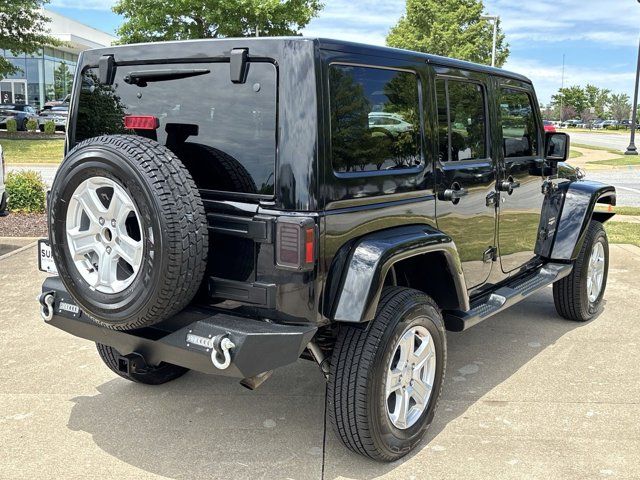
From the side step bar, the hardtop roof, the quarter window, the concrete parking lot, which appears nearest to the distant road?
the side step bar

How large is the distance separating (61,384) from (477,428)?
8.16ft

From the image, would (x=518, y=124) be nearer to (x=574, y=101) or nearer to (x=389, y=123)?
(x=389, y=123)

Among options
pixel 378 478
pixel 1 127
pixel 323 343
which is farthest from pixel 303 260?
pixel 1 127

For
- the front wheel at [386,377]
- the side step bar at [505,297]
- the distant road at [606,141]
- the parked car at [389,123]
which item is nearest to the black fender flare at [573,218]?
the side step bar at [505,297]

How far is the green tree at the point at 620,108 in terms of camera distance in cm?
9856

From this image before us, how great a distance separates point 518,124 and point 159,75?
8.74 feet

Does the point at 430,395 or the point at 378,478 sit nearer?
the point at 378,478

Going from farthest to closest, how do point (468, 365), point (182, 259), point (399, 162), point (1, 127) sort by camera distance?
1. point (1, 127)
2. point (468, 365)
3. point (399, 162)
4. point (182, 259)

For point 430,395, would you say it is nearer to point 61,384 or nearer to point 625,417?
point 625,417

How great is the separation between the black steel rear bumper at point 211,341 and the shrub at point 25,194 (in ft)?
23.9

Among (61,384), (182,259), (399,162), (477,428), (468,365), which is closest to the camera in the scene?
(182,259)

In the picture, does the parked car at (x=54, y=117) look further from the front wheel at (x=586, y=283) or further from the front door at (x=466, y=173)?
the front door at (x=466, y=173)

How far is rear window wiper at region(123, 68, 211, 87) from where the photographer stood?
10.2 ft

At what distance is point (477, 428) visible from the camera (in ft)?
11.8
